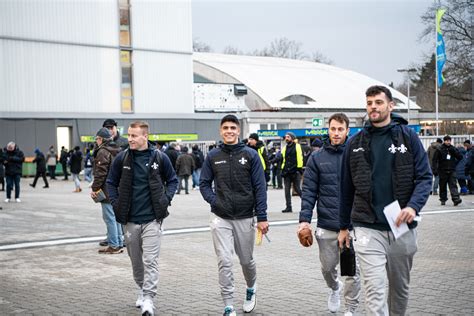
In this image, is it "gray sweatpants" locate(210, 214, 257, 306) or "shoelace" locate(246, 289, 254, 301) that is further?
"shoelace" locate(246, 289, 254, 301)

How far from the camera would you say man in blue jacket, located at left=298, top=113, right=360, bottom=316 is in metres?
6.36

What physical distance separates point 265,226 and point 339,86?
54410 mm

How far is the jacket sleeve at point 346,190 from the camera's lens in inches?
201

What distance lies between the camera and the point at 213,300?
7027 millimetres

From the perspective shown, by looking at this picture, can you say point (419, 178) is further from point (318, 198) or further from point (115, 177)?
point (115, 177)

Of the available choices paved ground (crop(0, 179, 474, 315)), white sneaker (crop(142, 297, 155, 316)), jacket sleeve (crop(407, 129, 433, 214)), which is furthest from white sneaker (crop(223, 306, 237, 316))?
jacket sleeve (crop(407, 129, 433, 214))

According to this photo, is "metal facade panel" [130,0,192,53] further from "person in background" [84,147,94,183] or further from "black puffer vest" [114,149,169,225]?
"black puffer vest" [114,149,169,225]

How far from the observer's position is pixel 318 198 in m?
6.62

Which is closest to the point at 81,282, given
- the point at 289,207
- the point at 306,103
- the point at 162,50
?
the point at 289,207

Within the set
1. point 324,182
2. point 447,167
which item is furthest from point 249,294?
point 447,167

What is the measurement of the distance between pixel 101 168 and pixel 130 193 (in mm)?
3214

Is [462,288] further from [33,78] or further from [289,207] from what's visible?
[33,78]

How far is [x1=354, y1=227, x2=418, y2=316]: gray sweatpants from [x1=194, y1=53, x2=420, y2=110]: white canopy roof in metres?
45.3

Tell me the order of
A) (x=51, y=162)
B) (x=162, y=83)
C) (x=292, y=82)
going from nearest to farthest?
(x=51, y=162) → (x=162, y=83) → (x=292, y=82)
